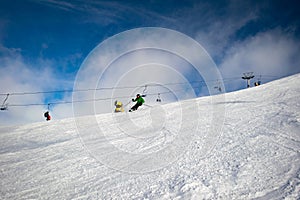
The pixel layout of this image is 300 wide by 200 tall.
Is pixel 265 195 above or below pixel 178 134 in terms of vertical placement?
below

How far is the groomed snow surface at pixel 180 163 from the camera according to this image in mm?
2697

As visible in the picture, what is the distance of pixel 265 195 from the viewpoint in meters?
2.31

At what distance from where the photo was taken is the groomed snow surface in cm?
270

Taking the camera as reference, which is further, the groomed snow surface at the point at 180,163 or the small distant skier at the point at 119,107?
the small distant skier at the point at 119,107

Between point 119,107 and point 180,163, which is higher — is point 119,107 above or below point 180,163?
above

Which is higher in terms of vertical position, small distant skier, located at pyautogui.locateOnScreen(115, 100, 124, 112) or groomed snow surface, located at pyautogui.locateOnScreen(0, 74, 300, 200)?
small distant skier, located at pyautogui.locateOnScreen(115, 100, 124, 112)

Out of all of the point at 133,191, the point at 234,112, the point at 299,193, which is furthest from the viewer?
the point at 234,112

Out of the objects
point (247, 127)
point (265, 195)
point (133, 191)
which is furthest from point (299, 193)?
point (247, 127)

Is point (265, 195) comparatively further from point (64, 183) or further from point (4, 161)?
point (4, 161)

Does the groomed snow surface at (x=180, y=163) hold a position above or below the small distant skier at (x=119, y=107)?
below

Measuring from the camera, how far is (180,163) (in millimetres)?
3711

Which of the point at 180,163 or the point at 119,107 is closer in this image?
the point at 180,163

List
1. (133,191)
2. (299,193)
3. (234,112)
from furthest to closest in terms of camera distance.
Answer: (234,112) → (133,191) → (299,193)

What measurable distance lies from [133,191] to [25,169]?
139 inches
